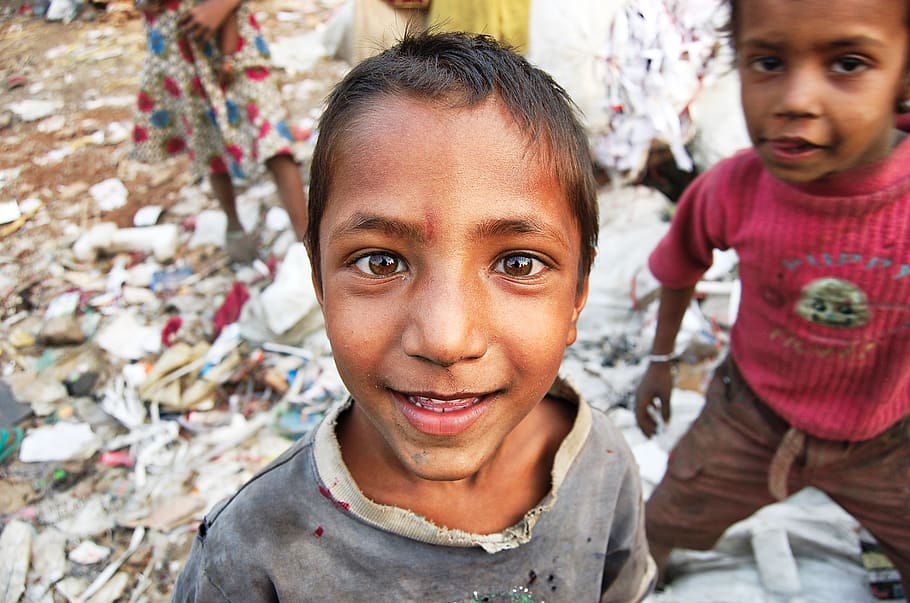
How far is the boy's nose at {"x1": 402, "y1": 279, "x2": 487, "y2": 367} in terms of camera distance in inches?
33.6

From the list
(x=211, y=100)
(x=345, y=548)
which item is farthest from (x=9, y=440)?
(x=345, y=548)

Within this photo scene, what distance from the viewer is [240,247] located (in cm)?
364

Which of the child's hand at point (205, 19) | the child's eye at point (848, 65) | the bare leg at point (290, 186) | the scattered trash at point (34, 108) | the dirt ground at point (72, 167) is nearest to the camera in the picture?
the child's eye at point (848, 65)

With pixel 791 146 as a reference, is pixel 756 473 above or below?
below

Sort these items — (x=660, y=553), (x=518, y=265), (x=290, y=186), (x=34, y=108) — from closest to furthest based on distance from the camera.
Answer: (x=518, y=265)
(x=660, y=553)
(x=290, y=186)
(x=34, y=108)

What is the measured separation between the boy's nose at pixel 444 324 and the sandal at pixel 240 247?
2.96m

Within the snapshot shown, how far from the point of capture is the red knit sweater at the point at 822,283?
1.43m

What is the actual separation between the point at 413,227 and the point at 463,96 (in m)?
0.20

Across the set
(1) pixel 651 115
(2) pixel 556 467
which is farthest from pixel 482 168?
(1) pixel 651 115

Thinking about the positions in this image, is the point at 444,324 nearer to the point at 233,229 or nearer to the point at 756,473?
the point at 756,473

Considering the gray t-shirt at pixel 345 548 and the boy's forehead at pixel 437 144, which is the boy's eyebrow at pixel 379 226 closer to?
the boy's forehead at pixel 437 144

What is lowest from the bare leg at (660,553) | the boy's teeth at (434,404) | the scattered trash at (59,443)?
the scattered trash at (59,443)

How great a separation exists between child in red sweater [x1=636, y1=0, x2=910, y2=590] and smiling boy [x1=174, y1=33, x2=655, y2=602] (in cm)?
54

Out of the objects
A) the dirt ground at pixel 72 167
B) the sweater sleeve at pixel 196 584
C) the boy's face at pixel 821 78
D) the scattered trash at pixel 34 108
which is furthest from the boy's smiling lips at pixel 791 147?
the scattered trash at pixel 34 108
